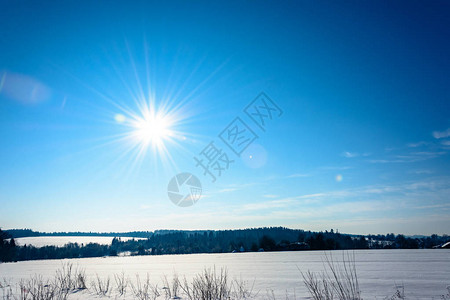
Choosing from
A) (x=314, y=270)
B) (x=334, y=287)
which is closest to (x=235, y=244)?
(x=314, y=270)

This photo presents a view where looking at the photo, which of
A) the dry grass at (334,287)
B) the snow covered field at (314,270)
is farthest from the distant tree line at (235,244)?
the dry grass at (334,287)

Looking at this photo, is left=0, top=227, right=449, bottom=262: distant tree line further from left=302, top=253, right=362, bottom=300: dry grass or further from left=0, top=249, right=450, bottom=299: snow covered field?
left=302, top=253, right=362, bottom=300: dry grass

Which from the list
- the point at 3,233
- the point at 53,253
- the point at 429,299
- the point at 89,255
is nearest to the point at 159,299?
the point at 429,299

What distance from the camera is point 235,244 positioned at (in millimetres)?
132125

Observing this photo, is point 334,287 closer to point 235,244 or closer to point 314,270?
point 314,270

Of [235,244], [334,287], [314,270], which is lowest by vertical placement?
[235,244]

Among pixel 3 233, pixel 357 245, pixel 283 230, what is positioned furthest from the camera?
pixel 283 230

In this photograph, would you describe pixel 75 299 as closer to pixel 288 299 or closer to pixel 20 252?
pixel 288 299

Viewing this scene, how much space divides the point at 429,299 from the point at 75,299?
56.6 feet

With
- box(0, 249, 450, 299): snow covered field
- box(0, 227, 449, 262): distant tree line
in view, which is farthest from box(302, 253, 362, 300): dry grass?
box(0, 227, 449, 262): distant tree line

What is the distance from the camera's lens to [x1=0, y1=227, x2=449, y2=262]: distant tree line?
100 m

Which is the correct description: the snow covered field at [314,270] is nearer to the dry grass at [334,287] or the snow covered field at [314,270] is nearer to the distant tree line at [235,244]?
the dry grass at [334,287]

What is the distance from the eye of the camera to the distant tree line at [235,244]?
100000 millimetres

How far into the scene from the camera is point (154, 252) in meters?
158
